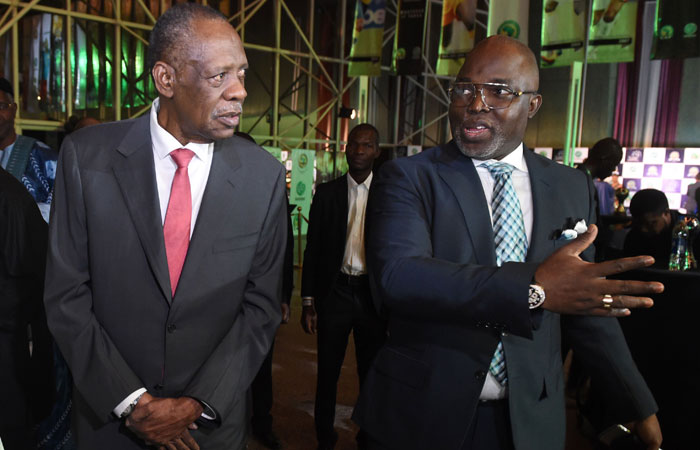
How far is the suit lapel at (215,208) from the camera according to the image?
1.62m

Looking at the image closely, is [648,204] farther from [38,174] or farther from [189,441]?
[38,174]

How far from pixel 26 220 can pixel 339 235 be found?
1815mm

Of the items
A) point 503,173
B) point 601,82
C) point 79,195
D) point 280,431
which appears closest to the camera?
point 79,195

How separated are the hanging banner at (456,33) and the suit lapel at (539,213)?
22.4 feet

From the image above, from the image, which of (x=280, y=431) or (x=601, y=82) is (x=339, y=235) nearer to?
(x=280, y=431)

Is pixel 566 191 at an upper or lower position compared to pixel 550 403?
upper

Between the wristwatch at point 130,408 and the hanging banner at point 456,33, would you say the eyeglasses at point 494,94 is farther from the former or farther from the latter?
the hanging banner at point 456,33

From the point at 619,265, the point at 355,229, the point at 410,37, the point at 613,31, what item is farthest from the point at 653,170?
the point at 619,265

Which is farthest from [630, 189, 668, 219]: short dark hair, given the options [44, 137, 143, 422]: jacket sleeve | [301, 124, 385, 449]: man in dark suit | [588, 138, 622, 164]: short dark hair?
[44, 137, 143, 422]: jacket sleeve

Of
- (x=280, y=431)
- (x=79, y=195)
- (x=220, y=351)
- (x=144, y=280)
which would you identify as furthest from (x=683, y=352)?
(x=79, y=195)

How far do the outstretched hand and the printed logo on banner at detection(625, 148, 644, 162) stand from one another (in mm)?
14830

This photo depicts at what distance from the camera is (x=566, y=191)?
5.55 ft

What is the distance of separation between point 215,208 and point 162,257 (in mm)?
207

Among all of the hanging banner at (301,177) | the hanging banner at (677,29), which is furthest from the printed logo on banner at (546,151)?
the hanging banner at (677,29)
